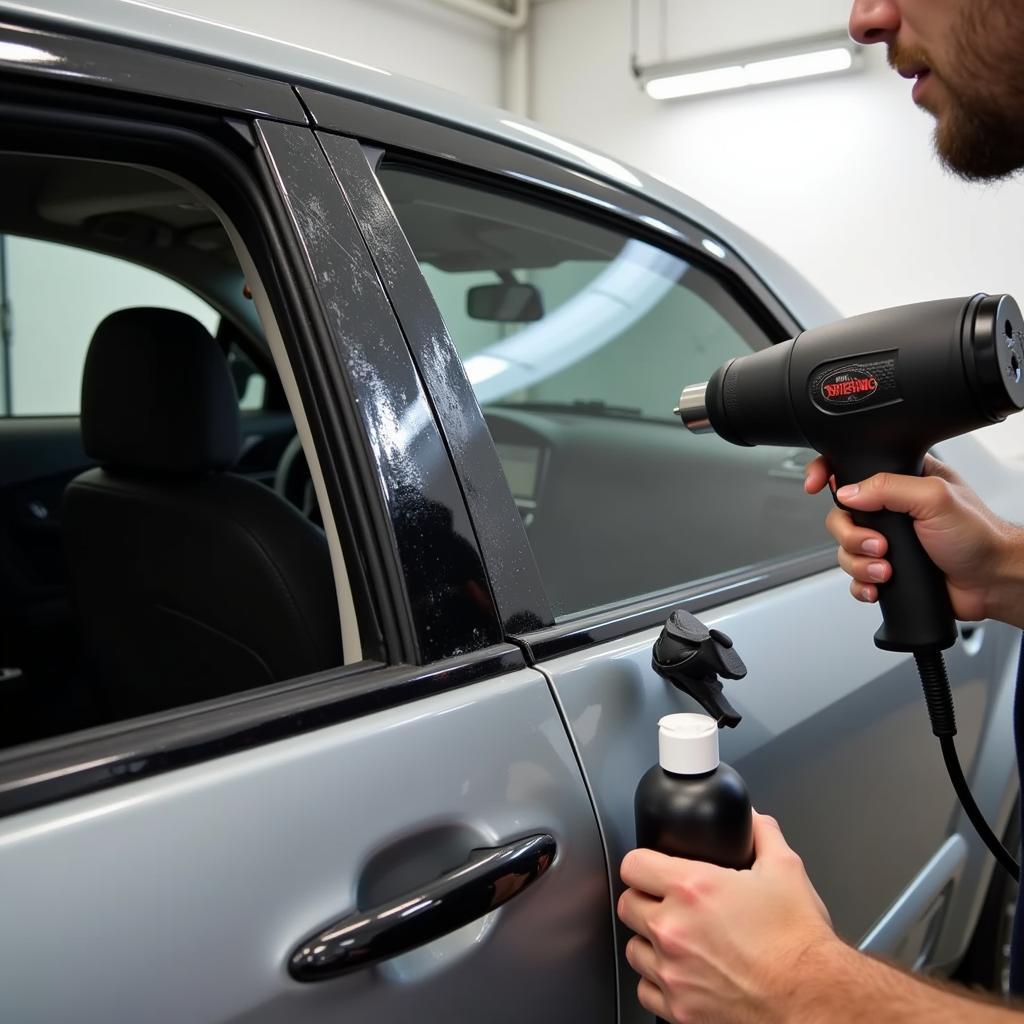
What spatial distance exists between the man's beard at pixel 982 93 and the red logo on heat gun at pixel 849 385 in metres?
0.23

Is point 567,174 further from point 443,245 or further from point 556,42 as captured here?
point 556,42

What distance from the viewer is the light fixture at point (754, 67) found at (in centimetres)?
459

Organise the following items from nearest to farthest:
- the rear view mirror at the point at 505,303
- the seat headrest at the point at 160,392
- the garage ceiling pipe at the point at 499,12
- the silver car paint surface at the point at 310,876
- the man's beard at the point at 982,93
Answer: the silver car paint surface at the point at 310,876 < the man's beard at the point at 982,93 < the seat headrest at the point at 160,392 < the rear view mirror at the point at 505,303 < the garage ceiling pipe at the point at 499,12

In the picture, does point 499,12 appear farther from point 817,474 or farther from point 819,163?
point 817,474

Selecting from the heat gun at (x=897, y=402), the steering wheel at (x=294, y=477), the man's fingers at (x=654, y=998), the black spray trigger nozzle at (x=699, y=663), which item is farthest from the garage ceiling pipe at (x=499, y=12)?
the man's fingers at (x=654, y=998)

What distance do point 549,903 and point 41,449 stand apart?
1870 millimetres

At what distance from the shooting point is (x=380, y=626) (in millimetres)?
844

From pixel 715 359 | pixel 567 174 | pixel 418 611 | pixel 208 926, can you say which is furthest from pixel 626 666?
pixel 715 359

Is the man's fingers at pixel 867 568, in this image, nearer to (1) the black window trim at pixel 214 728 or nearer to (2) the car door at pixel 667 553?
(2) the car door at pixel 667 553

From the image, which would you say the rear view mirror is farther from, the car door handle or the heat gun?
the car door handle

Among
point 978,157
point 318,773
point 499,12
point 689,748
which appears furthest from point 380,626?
point 499,12

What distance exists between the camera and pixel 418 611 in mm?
833

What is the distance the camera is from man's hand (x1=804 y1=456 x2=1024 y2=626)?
0.94m

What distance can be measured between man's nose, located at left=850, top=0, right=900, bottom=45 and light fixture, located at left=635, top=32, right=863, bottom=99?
13.1 feet
